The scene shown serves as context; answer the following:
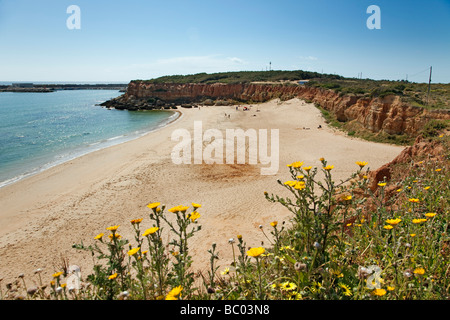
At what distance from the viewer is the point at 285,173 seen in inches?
583

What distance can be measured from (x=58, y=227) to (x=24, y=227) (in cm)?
158

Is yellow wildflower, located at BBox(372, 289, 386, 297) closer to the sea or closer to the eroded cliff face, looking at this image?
the sea

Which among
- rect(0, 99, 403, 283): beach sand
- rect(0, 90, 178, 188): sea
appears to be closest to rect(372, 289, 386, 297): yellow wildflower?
rect(0, 99, 403, 283): beach sand

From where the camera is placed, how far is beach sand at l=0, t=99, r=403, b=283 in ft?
28.2

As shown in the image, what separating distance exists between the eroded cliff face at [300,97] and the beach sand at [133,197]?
281 cm

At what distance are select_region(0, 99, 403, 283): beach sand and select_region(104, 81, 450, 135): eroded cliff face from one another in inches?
111

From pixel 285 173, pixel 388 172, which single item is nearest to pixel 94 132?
pixel 285 173

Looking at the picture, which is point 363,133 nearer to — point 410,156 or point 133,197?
point 410,156

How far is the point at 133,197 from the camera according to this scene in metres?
12.7

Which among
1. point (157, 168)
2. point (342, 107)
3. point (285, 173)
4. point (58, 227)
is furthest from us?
point (342, 107)

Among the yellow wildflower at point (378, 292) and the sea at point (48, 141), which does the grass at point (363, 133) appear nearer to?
the yellow wildflower at point (378, 292)

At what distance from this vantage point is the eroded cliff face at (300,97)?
2055 centimetres
